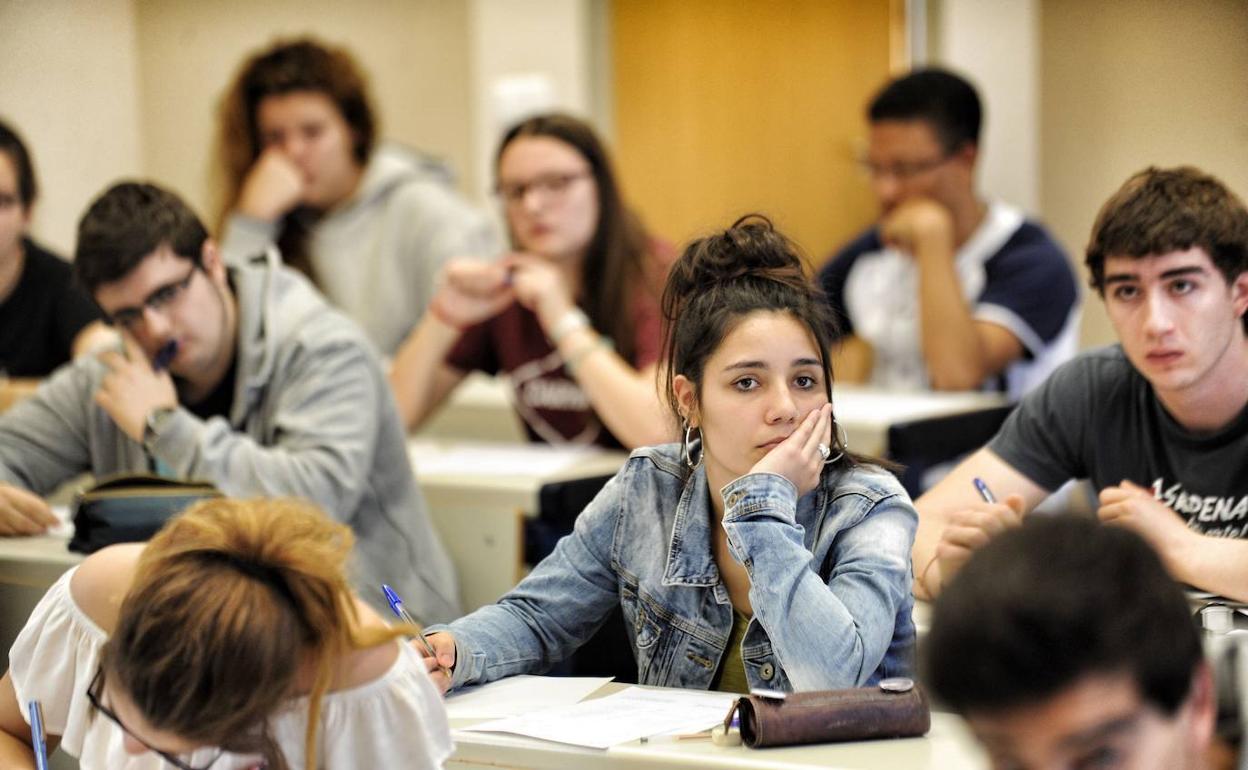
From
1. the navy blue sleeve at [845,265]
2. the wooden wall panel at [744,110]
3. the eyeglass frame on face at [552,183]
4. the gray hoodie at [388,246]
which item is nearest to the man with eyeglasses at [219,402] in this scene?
the eyeglass frame on face at [552,183]

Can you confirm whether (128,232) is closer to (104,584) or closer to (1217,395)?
(104,584)

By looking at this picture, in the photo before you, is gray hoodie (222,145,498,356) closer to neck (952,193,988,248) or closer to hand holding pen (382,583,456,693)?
neck (952,193,988,248)

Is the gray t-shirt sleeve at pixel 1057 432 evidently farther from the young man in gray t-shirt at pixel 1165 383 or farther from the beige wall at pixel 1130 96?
the beige wall at pixel 1130 96

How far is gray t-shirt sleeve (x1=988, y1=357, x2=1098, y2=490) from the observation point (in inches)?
85.6

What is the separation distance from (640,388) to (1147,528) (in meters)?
1.21

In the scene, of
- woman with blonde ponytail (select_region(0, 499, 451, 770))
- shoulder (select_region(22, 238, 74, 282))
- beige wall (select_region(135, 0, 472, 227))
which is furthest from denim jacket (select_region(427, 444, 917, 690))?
beige wall (select_region(135, 0, 472, 227))

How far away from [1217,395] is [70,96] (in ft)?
10.6

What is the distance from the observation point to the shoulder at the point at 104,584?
4.87ft

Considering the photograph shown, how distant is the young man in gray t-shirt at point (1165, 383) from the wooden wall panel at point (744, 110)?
292 cm

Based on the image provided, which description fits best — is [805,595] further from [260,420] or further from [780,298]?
[260,420]

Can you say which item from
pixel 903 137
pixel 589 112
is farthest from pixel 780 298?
pixel 589 112

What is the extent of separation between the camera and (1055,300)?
3.44 metres

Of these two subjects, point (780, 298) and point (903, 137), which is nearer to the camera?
Answer: point (780, 298)

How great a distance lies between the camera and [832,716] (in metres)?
1.42
